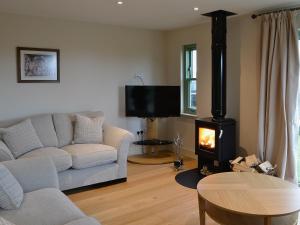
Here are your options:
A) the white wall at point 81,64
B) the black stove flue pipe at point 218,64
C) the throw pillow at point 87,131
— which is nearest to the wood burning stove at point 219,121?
the black stove flue pipe at point 218,64

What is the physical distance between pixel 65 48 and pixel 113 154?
1853 millimetres

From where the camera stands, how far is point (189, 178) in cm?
432

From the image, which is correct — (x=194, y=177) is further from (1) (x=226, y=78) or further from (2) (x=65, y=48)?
(2) (x=65, y=48)

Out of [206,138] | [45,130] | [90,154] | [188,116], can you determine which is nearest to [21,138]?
[45,130]

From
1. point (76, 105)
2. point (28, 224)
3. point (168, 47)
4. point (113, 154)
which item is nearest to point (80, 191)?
point (113, 154)

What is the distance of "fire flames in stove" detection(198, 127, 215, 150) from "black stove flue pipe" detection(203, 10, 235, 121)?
0.70ft

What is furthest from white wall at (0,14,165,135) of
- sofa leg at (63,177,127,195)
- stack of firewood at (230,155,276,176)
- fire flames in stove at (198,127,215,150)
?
stack of firewood at (230,155,276,176)

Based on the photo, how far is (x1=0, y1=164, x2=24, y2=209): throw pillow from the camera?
219cm

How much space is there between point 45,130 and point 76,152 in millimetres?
638

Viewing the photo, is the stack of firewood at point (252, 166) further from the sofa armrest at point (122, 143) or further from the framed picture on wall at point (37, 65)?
the framed picture on wall at point (37, 65)

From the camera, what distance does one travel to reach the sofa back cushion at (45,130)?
4.04 metres

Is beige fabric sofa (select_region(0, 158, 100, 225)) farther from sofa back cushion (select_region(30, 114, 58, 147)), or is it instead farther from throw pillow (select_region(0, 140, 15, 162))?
sofa back cushion (select_region(30, 114, 58, 147))

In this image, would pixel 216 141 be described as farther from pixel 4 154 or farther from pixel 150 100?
pixel 4 154

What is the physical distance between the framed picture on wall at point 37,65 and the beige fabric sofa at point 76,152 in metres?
0.59
